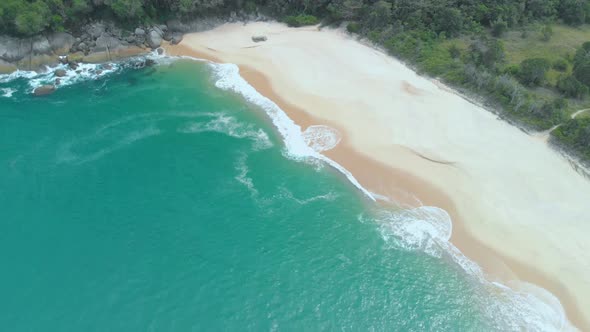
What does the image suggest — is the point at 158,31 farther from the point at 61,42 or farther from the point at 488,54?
the point at 488,54

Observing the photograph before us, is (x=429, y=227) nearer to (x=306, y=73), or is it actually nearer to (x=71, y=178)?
(x=306, y=73)

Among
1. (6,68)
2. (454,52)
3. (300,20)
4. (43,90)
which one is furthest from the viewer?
(300,20)

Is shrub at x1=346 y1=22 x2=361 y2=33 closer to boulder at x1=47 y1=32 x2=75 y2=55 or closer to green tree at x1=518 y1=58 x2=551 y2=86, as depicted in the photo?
green tree at x1=518 y1=58 x2=551 y2=86

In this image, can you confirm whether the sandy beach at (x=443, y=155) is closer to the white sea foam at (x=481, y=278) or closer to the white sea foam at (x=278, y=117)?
the white sea foam at (x=481, y=278)

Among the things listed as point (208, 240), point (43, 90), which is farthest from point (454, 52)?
point (43, 90)

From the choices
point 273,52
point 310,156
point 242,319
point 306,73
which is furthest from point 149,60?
point 242,319

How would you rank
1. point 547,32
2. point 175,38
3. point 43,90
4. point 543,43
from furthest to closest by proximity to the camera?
point 175,38 → point 547,32 → point 543,43 → point 43,90
